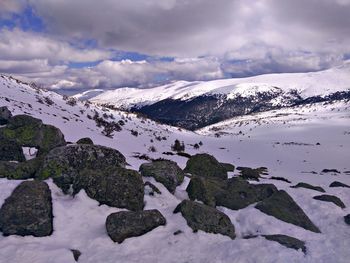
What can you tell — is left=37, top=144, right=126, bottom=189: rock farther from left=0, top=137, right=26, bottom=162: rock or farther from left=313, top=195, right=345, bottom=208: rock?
left=313, top=195, right=345, bottom=208: rock

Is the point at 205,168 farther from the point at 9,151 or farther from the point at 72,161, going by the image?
the point at 9,151

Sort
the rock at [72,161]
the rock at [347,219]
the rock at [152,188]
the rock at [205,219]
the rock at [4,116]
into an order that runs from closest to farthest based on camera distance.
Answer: the rock at [205,219], the rock at [72,161], the rock at [152,188], the rock at [347,219], the rock at [4,116]

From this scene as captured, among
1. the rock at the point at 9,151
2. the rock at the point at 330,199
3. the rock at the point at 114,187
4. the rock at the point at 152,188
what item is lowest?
the rock at the point at 330,199

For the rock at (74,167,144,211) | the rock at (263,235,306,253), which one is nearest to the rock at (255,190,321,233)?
the rock at (263,235,306,253)

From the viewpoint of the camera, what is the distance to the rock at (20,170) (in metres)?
16.3

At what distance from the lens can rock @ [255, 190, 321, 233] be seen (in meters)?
16.5

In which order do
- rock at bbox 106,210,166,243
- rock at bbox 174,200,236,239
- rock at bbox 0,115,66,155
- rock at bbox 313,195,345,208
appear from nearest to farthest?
rock at bbox 106,210,166,243
rock at bbox 174,200,236,239
rock at bbox 313,195,345,208
rock at bbox 0,115,66,155

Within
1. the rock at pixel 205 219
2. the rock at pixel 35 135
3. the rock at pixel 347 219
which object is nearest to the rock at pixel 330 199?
the rock at pixel 347 219

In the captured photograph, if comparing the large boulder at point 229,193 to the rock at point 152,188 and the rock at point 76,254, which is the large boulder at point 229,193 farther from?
the rock at point 76,254

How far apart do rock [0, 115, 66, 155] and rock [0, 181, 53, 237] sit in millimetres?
7728

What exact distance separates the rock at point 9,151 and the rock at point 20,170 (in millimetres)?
2313

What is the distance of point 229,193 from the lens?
18828mm

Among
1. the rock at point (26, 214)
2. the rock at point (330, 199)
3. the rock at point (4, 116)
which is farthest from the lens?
the rock at point (4, 116)

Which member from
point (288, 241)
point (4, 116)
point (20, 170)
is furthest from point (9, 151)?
point (288, 241)
